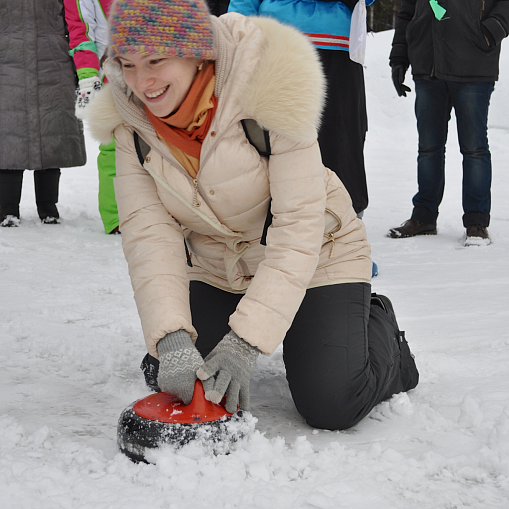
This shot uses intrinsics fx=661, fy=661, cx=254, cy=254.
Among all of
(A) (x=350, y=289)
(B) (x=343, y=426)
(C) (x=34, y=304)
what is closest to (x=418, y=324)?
(A) (x=350, y=289)

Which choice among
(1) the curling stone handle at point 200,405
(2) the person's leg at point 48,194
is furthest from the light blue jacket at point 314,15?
(2) the person's leg at point 48,194

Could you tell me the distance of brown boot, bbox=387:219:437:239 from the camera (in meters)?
4.40

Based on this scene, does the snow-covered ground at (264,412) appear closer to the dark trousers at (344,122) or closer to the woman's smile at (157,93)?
the dark trousers at (344,122)

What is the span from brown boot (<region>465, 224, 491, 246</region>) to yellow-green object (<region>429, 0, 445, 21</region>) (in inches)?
50.7

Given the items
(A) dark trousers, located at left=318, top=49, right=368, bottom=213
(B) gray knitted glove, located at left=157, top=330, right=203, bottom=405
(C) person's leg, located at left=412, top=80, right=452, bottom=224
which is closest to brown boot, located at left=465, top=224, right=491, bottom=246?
(C) person's leg, located at left=412, top=80, right=452, bottom=224

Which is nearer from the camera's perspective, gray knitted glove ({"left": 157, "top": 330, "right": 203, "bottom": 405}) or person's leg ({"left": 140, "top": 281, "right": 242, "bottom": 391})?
gray knitted glove ({"left": 157, "top": 330, "right": 203, "bottom": 405})

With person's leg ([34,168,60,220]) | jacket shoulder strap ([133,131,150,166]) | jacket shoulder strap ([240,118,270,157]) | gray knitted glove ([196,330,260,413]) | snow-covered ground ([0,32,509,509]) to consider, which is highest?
jacket shoulder strap ([240,118,270,157])

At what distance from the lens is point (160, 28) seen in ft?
5.16

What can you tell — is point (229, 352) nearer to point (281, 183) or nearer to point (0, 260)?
point (281, 183)

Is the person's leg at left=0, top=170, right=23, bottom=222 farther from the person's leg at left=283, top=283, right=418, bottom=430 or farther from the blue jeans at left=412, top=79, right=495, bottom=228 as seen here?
the person's leg at left=283, top=283, right=418, bottom=430

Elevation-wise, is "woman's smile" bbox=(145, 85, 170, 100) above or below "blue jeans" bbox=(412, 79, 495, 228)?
above

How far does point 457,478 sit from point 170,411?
68cm

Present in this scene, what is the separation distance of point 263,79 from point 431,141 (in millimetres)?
2877

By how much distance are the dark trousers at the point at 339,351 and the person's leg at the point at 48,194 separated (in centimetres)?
297
